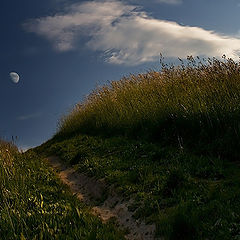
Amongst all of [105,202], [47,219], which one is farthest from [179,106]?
[47,219]

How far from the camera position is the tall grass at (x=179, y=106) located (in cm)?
895

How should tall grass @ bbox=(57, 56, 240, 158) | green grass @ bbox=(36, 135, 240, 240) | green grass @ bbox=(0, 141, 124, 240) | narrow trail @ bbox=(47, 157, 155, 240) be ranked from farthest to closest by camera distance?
1. tall grass @ bbox=(57, 56, 240, 158)
2. narrow trail @ bbox=(47, 157, 155, 240)
3. green grass @ bbox=(0, 141, 124, 240)
4. green grass @ bbox=(36, 135, 240, 240)

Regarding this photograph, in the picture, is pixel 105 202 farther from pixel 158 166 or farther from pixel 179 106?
pixel 179 106

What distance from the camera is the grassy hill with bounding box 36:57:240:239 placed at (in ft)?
16.7

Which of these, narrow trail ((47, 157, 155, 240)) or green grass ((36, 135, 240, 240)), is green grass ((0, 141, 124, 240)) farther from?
green grass ((36, 135, 240, 240))

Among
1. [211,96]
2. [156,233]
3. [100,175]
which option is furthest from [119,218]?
[211,96]

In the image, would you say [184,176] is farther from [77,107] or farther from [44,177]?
[77,107]

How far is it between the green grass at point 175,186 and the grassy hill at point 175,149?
15 millimetres

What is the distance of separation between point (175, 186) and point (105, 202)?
1.82m

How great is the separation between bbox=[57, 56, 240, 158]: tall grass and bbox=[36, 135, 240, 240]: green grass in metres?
0.82

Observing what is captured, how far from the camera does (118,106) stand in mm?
15492

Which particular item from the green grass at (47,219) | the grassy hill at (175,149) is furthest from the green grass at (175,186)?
the green grass at (47,219)

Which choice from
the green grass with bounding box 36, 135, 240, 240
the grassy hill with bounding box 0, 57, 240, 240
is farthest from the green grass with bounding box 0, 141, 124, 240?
the green grass with bounding box 36, 135, 240, 240

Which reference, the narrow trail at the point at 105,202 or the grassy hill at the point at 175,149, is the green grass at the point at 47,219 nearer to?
the narrow trail at the point at 105,202
